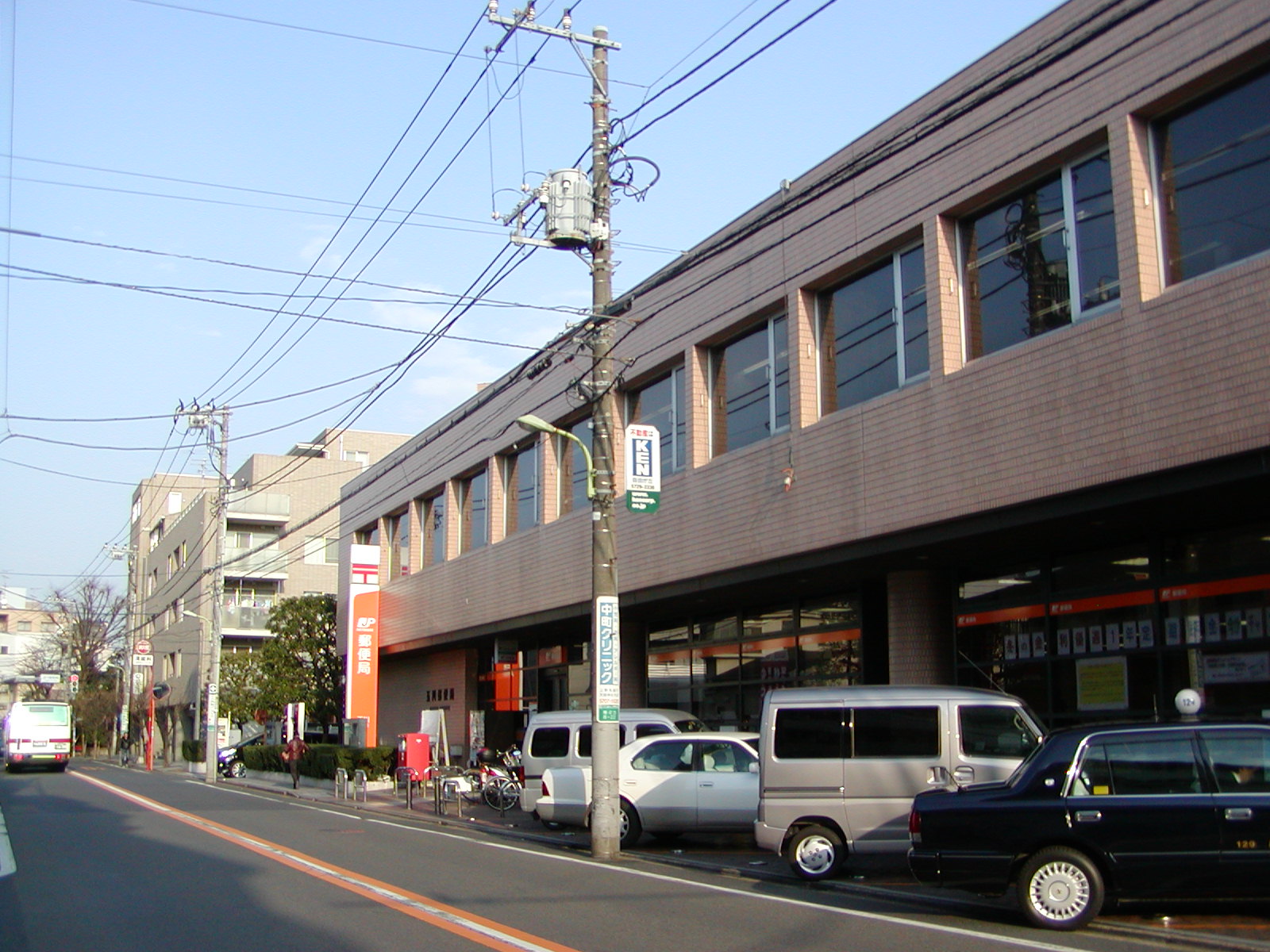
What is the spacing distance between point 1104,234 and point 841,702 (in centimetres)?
641

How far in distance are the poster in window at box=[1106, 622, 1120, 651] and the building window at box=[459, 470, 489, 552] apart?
18.1 metres

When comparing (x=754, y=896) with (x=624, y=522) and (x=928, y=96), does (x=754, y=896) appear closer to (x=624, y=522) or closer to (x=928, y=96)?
(x=928, y=96)

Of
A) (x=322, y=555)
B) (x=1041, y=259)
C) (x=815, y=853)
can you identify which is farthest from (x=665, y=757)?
(x=322, y=555)

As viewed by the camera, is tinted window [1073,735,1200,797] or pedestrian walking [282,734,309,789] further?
pedestrian walking [282,734,309,789]

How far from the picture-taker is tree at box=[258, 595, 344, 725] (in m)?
41.2

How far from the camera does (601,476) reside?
16.8m

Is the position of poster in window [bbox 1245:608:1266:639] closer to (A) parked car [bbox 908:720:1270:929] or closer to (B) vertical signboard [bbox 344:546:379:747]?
(A) parked car [bbox 908:720:1270:929]

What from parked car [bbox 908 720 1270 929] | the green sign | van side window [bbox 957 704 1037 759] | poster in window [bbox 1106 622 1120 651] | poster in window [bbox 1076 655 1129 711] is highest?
the green sign

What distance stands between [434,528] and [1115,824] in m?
27.7

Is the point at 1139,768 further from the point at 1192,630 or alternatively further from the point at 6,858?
the point at 6,858

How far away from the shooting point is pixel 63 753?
50281mm

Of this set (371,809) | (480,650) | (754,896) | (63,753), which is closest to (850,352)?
(754,896)

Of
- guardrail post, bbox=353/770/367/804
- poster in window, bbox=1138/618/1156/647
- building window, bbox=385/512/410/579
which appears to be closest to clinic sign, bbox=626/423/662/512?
poster in window, bbox=1138/618/1156/647

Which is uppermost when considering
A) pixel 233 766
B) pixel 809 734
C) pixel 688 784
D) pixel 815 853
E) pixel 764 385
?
pixel 764 385
